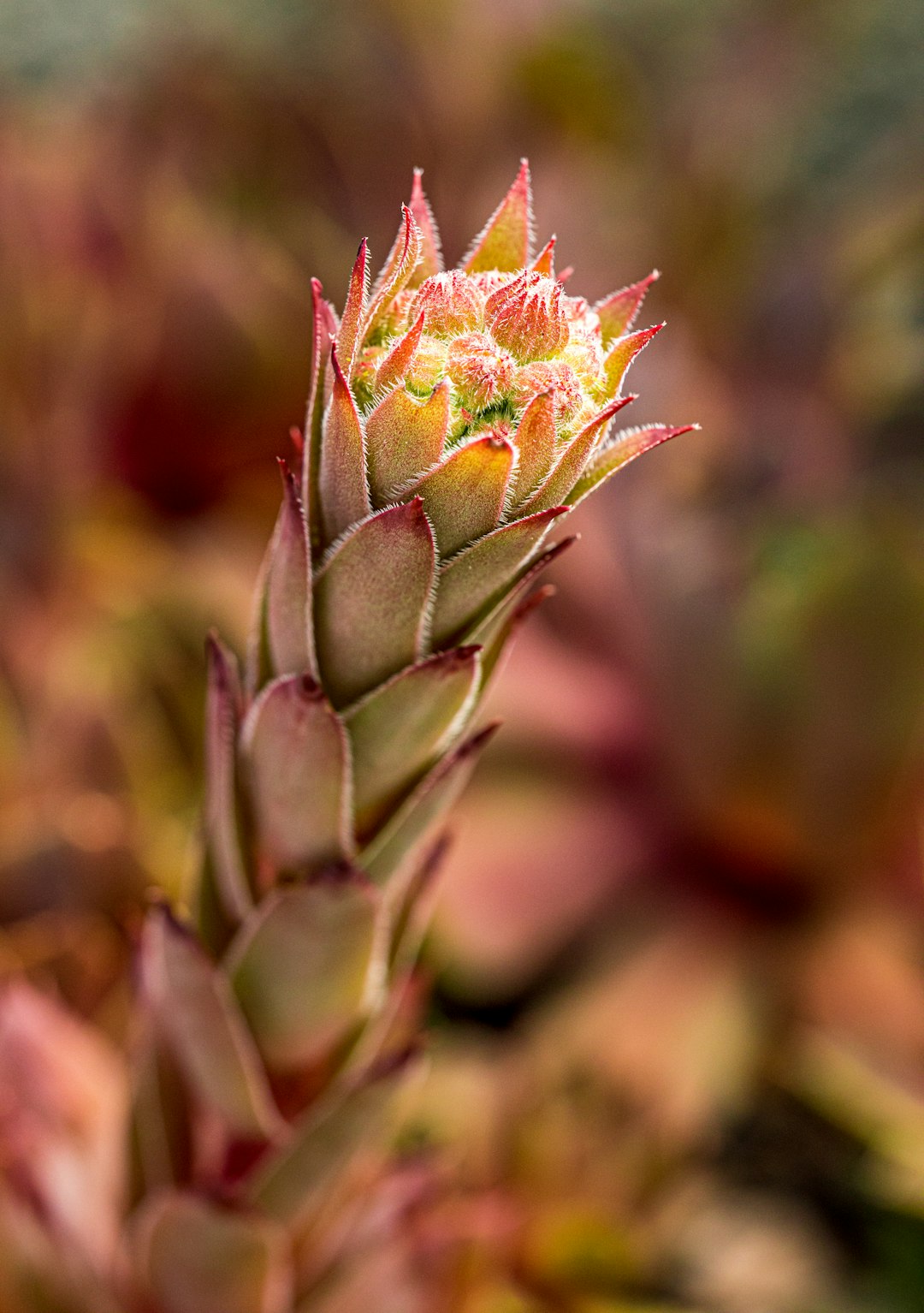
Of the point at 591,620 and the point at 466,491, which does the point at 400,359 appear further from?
the point at 591,620

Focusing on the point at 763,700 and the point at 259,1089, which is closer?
the point at 259,1089

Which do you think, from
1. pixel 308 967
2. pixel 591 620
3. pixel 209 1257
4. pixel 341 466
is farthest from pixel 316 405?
pixel 591 620

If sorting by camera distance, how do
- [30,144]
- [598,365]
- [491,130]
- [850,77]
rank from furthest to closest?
[850,77] → [491,130] → [30,144] → [598,365]

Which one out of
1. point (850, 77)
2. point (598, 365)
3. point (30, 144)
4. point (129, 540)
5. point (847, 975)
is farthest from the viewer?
point (850, 77)

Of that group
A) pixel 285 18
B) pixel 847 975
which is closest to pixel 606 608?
pixel 847 975

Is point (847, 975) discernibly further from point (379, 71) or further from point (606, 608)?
point (379, 71)

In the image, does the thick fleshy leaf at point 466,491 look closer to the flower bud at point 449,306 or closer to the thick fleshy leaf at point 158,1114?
the flower bud at point 449,306

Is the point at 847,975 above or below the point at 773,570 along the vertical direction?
below
